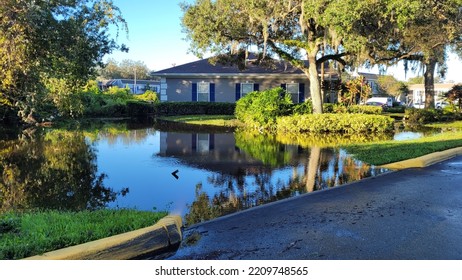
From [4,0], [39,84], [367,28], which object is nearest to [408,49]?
[367,28]

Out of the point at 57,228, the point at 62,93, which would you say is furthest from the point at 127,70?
the point at 57,228

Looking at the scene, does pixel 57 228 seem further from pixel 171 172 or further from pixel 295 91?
pixel 295 91

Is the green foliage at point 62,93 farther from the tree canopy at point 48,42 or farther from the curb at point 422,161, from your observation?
the curb at point 422,161

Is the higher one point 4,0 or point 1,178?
point 4,0

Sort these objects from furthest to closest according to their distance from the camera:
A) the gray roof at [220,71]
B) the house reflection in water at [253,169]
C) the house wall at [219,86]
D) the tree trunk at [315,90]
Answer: the house wall at [219,86] → the gray roof at [220,71] → the tree trunk at [315,90] → the house reflection in water at [253,169]

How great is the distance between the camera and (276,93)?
2084 centimetres

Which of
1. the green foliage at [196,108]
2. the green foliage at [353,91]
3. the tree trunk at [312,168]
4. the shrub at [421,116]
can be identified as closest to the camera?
the tree trunk at [312,168]

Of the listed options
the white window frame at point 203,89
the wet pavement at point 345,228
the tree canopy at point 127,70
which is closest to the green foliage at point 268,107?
the white window frame at point 203,89

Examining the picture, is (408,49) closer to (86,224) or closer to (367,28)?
(367,28)

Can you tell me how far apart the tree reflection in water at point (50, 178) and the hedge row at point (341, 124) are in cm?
969

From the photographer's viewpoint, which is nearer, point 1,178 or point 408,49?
point 1,178

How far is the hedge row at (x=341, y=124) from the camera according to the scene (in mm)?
19297

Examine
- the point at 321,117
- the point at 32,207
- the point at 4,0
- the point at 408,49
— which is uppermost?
the point at 408,49

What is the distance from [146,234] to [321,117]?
15680 mm
